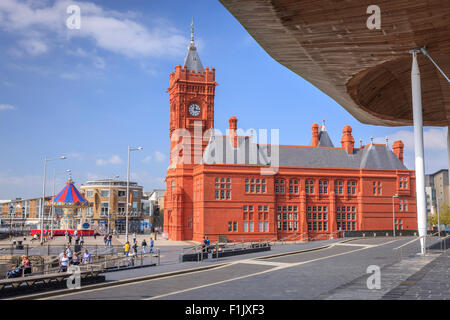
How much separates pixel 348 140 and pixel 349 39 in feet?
168

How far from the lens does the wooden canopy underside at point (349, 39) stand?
48.9 ft

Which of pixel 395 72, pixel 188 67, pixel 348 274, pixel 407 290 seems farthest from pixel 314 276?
pixel 188 67

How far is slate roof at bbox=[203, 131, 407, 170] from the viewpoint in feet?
193

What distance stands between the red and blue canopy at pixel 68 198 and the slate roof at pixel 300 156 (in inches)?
847

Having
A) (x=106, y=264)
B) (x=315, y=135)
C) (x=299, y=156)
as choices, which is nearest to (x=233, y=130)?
(x=299, y=156)

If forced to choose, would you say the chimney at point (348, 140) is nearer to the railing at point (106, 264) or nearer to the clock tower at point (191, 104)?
the clock tower at point (191, 104)

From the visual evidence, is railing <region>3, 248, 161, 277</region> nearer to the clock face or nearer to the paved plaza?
the paved plaza

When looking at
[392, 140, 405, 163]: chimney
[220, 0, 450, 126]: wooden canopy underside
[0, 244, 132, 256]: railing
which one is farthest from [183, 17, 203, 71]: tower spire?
[220, 0, 450, 126]: wooden canopy underside

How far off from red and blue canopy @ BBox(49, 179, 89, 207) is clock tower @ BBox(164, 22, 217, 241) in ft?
45.1

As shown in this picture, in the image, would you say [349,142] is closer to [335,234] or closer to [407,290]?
[335,234]

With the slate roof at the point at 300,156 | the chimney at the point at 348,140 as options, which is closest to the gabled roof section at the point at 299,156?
the slate roof at the point at 300,156

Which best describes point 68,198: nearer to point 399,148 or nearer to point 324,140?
point 324,140

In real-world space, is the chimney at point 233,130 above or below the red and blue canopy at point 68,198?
above
